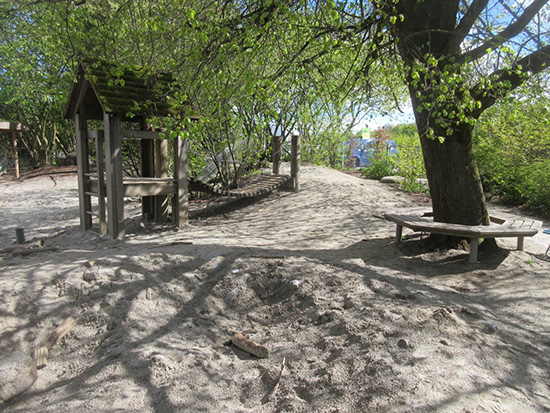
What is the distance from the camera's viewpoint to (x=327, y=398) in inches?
101

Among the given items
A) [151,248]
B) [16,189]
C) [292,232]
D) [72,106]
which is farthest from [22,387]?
[16,189]

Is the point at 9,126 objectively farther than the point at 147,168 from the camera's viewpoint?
Yes

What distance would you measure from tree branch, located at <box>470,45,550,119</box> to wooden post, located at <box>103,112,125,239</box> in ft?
16.3

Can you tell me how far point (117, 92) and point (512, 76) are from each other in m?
5.33

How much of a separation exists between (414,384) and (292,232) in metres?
4.39

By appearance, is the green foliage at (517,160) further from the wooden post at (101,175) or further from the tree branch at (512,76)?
the wooden post at (101,175)

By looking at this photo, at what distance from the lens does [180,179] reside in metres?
7.19

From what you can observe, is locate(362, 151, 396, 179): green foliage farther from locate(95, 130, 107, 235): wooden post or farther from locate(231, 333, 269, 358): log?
locate(231, 333, 269, 358): log

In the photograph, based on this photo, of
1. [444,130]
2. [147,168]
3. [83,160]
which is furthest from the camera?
[147,168]

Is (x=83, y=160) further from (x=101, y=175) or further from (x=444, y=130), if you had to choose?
(x=444, y=130)

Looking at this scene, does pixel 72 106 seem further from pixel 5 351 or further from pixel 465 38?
pixel 465 38

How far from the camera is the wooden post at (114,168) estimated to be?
627 cm

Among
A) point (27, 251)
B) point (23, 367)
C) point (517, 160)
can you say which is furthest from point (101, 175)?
point (517, 160)

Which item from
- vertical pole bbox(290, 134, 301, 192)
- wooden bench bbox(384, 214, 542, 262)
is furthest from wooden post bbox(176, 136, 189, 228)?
wooden bench bbox(384, 214, 542, 262)
